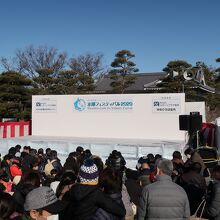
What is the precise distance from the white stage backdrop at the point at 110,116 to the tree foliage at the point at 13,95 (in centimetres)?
600

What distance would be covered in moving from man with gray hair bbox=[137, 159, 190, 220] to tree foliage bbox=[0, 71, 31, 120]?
2507cm

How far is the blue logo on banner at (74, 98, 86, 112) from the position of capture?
70.5 ft

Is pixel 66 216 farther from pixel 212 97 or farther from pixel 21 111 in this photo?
pixel 212 97

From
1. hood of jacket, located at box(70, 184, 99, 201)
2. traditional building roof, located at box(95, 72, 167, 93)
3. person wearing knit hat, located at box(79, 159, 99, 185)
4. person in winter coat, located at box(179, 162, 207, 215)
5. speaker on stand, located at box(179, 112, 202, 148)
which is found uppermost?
traditional building roof, located at box(95, 72, 167, 93)

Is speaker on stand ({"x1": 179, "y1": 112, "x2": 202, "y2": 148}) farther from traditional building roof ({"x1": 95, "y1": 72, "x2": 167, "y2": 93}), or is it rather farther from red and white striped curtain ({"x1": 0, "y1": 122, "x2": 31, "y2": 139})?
traditional building roof ({"x1": 95, "y1": 72, "x2": 167, "y2": 93})

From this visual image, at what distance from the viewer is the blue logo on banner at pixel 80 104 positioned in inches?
846

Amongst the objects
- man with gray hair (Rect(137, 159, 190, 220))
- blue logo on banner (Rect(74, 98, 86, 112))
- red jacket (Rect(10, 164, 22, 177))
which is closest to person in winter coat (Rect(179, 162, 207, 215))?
man with gray hair (Rect(137, 159, 190, 220))

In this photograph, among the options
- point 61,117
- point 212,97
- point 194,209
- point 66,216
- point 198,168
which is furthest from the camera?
point 212,97

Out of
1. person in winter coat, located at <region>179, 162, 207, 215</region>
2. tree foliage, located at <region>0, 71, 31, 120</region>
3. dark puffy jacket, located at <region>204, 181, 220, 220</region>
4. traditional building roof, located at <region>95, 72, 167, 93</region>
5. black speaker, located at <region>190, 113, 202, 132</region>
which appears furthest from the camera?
traditional building roof, located at <region>95, 72, 167, 93</region>

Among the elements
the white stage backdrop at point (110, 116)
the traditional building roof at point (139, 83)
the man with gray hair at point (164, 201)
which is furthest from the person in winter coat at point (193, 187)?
the traditional building roof at point (139, 83)

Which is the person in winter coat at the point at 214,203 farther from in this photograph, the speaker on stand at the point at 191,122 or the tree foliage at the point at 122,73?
the tree foliage at the point at 122,73

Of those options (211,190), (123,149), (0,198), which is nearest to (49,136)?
(123,149)

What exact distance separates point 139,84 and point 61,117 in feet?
55.5

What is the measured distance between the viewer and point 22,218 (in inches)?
113
